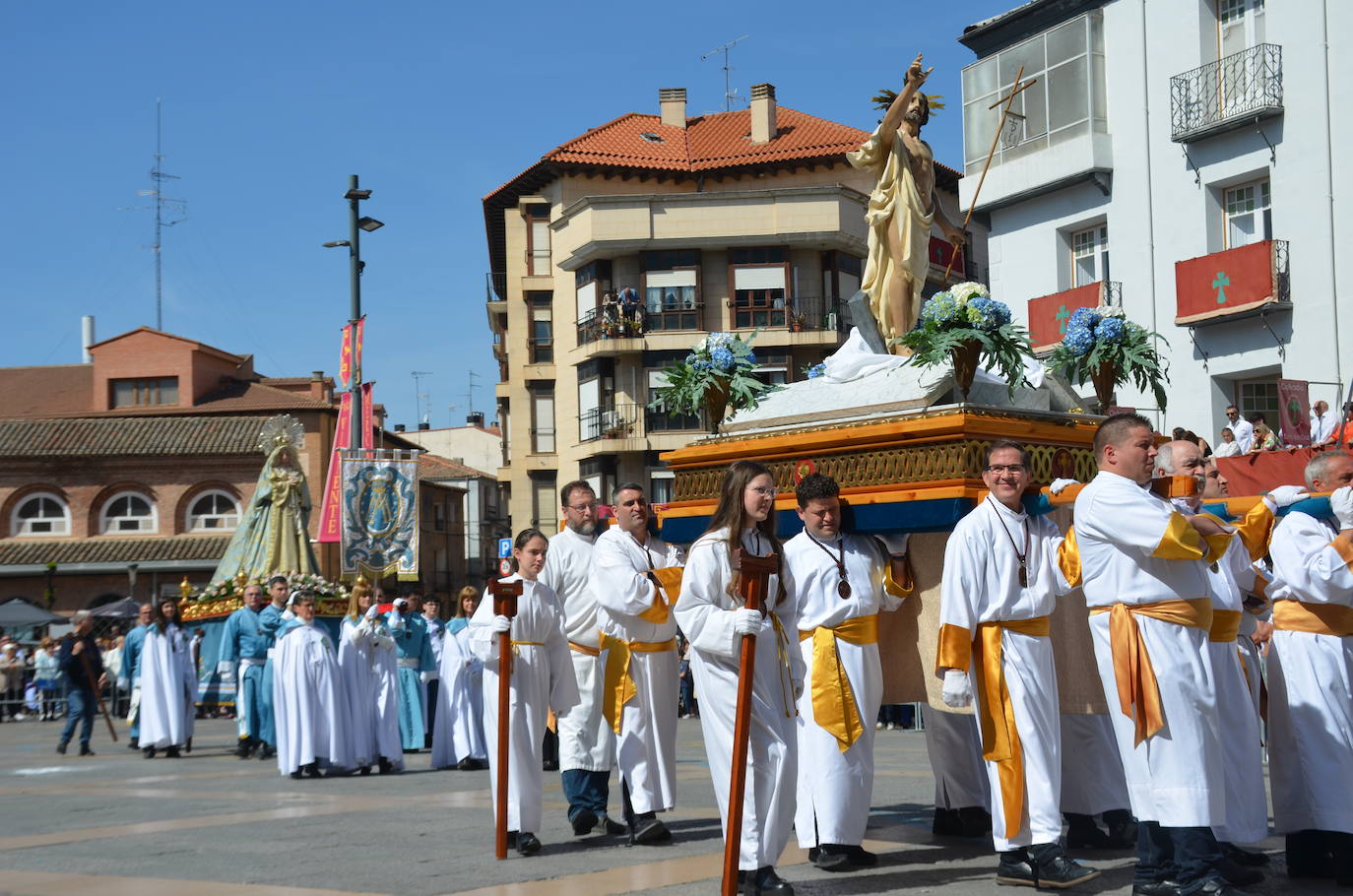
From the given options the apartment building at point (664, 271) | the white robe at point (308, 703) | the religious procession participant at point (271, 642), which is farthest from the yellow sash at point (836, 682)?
Result: the apartment building at point (664, 271)

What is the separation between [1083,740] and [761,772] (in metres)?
2.31

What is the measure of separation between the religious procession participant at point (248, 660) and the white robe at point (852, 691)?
36.3ft

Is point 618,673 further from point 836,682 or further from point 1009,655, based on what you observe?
point 1009,655

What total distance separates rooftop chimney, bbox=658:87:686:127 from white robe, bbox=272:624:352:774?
41089 mm

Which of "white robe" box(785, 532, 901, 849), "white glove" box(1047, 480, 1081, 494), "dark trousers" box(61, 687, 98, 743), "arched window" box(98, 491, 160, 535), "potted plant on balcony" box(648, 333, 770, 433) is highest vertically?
"arched window" box(98, 491, 160, 535)

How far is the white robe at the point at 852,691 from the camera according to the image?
27.2 feet

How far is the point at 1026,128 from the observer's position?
28.7 meters

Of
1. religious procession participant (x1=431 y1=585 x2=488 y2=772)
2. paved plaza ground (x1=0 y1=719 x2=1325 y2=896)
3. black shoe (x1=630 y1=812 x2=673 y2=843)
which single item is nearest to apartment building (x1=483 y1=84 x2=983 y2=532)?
religious procession participant (x1=431 y1=585 x2=488 y2=772)

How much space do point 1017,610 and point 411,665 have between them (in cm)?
1196

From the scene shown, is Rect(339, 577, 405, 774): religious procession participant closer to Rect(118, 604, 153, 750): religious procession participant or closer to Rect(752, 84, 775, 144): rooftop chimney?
Rect(118, 604, 153, 750): religious procession participant

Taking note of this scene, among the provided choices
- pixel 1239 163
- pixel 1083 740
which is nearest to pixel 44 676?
pixel 1239 163

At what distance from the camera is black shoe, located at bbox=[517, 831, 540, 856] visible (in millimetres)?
9031

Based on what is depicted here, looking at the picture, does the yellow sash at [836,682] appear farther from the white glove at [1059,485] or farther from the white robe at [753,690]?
the white glove at [1059,485]

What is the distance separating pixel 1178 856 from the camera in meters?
6.92
